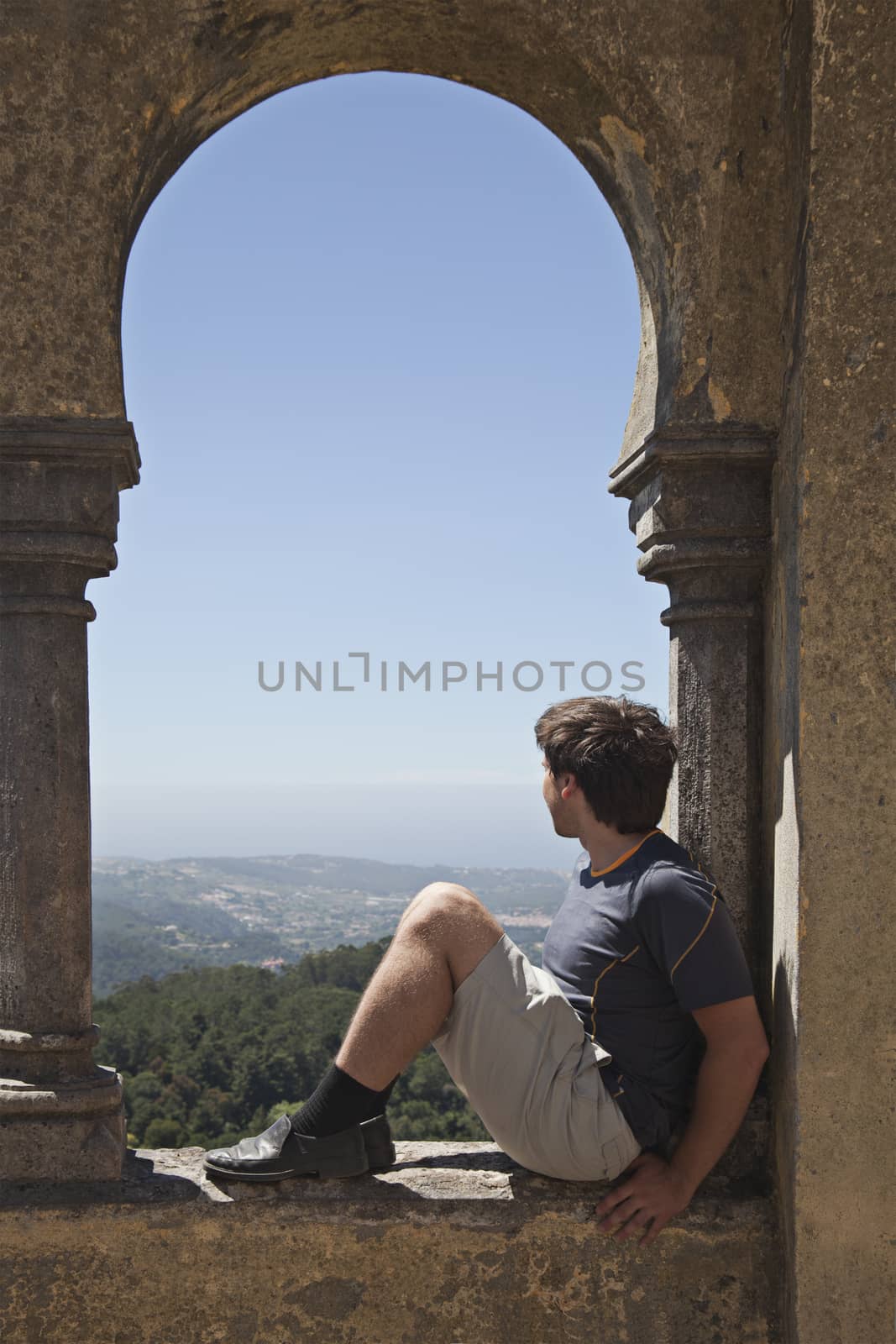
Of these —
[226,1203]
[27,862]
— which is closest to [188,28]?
[27,862]

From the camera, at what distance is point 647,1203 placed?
2.98 metres

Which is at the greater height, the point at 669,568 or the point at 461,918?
the point at 669,568

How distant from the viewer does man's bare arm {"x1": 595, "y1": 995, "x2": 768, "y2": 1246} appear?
2889mm

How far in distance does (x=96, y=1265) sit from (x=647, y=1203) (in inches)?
55.6

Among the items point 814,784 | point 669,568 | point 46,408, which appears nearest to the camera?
point 814,784

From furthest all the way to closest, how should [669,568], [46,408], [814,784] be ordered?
[669,568] → [46,408] → [814,784]

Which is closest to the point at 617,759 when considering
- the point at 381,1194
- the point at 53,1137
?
the point at 381,1194

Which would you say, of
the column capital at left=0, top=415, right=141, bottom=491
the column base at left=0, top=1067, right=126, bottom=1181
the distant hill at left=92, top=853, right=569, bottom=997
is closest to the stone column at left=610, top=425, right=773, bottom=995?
the column capital at left=0, top=415, right=141, bottom=491

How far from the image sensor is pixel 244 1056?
2830 cm

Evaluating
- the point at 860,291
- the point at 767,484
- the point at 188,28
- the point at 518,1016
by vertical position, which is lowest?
the point at 518,1016

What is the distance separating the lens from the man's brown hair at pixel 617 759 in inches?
125

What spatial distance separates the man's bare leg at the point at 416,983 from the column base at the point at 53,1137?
697mm

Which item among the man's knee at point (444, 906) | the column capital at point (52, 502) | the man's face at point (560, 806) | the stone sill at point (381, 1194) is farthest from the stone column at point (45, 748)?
the man's face at point (560, 806)

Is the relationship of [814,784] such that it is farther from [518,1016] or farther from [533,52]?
[533,52]
